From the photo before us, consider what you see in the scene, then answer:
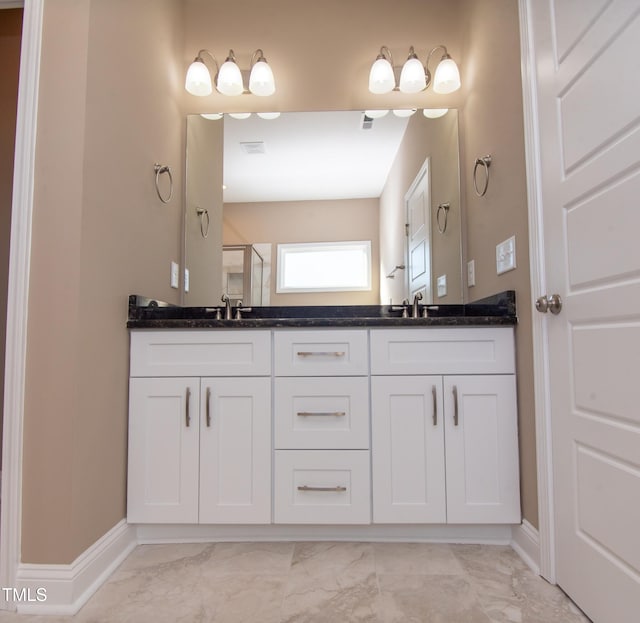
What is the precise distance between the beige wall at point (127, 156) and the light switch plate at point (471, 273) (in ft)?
0.17

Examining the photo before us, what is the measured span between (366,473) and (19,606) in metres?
1.13

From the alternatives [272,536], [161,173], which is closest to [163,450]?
[272,536]

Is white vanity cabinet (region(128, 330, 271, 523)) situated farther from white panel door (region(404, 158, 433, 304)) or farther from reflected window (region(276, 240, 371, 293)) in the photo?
white panel door (region(404, 158, 433, 304))

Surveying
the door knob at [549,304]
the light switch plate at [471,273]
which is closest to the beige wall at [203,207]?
the light switch plate at [471,273]

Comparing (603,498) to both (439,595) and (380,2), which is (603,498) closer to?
(439,595)

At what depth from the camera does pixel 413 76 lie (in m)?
2.02

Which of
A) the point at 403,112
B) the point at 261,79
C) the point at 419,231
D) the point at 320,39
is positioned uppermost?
the point at 320,39

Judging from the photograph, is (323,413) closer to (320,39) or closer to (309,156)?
(309,156)

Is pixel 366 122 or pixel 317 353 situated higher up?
pixel 366 122

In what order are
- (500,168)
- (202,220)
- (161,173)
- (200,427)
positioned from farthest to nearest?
1. (202,220)
2. (161,173)
3. (500,168)
4. (200,427)

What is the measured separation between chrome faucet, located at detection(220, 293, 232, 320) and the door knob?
1.25 metres

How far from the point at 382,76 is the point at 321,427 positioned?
5.85 feet

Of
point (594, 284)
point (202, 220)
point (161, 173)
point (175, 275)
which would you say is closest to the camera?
point (594, 284)

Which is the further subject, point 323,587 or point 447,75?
point 447,75
